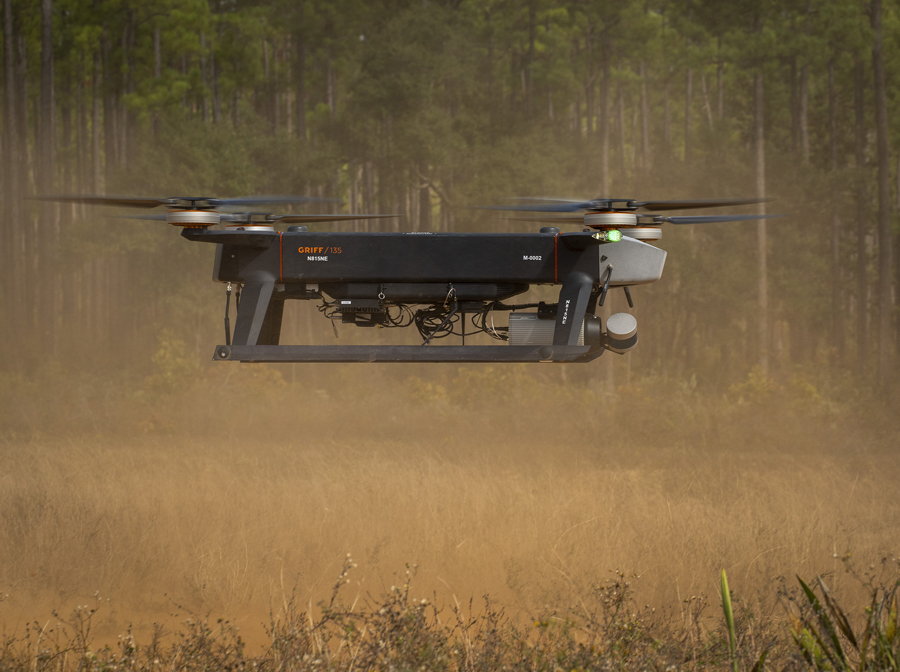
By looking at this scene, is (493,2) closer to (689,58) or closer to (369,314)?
(689,58)

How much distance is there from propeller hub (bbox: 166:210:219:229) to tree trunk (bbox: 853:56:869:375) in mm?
18888

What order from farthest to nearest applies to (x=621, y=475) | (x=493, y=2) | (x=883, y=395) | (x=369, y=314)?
(x=493, y=2)
(x=883, y=395)
(x=621, y=475)
(x=369, y=314)

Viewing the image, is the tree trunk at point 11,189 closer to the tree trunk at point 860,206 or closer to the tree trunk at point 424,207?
the tree trunk at point 424,207

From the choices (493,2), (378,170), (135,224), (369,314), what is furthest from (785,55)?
(369,314)

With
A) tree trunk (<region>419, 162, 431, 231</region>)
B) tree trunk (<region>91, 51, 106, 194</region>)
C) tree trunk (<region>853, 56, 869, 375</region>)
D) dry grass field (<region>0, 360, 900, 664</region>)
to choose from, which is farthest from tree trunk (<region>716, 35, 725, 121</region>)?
tree trunk (<region>91, 51, 106, 194</region>)

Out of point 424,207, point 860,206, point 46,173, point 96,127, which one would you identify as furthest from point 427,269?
point 96,127

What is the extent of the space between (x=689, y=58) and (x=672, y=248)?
5.22 m

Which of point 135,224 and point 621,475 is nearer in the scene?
point 621,475

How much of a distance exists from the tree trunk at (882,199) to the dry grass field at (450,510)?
2536 millimetres

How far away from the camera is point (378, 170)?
2198 centimetres

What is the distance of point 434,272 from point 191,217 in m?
1.88

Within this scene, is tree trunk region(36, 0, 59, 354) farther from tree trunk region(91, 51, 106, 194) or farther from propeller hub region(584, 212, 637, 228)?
propeller hub region(584, 212, 637, 228)

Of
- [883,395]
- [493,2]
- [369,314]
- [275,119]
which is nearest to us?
[369,314]

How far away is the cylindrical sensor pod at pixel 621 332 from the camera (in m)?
6.49
